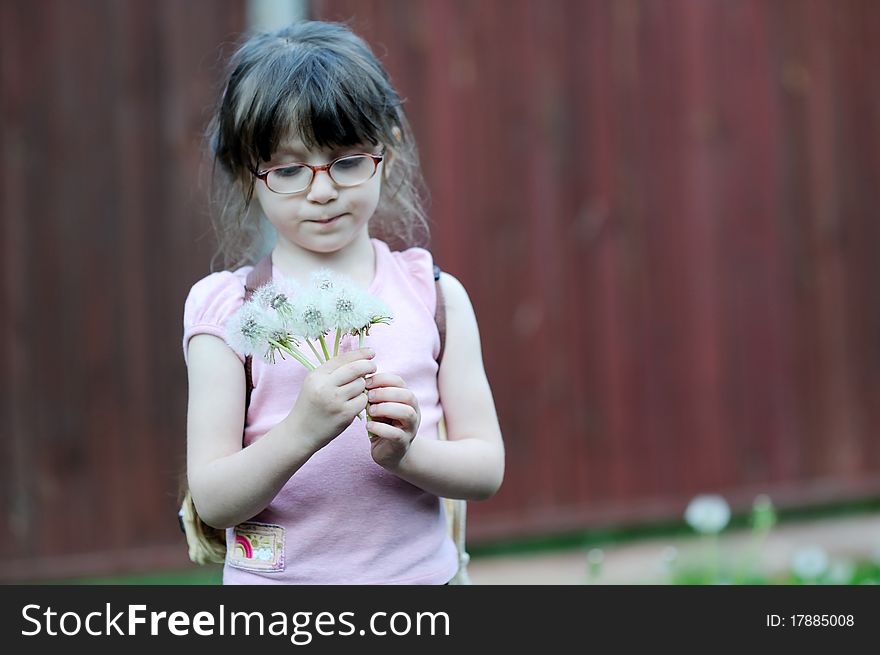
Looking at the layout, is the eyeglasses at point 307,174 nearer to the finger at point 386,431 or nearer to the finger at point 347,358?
the finger at point 347,358

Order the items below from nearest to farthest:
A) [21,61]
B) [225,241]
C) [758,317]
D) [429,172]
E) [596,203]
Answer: [225,241] < [21,61] < [429,172] < [596,203] < [758,317]

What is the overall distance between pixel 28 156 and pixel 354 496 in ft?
9.05

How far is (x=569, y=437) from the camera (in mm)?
4820

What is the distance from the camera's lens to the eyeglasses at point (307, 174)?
191 centimetres

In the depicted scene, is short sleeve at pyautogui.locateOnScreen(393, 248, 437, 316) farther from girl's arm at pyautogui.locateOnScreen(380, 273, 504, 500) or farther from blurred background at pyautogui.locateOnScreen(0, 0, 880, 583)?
blurred background at pyautogui.locateOnScreen(0, 0, 880, 583)

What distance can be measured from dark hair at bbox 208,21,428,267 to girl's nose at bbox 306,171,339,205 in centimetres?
5

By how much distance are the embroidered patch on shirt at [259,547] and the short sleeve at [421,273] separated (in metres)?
0.47

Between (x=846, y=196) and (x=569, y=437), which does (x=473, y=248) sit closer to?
(x=569, y=437)

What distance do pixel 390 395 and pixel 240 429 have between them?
30cm

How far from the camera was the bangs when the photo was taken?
1894mm

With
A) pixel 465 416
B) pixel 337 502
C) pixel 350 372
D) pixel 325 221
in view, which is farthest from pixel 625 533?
pixel 350 372

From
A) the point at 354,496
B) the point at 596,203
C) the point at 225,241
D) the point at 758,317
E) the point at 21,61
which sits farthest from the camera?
the point at 758,317

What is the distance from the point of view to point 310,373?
1787 mm

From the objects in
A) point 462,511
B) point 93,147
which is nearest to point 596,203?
point 93,147
